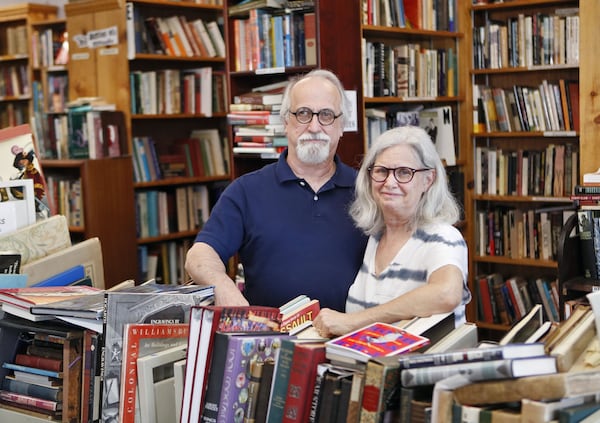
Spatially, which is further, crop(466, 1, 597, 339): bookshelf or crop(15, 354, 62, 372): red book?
crop(466, 1, 597, 339): bookshelf

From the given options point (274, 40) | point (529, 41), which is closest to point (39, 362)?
point (274, 40)

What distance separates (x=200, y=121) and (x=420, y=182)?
4189 mm

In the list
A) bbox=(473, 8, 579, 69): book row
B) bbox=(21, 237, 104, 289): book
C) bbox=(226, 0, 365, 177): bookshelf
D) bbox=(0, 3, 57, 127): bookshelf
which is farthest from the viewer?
bbox=(0, 3, 57, 127): bookshelf

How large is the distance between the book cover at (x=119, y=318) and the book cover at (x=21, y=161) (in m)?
1.10

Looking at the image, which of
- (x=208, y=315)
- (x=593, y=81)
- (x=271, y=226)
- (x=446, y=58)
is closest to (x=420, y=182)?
(x=271, y=226)

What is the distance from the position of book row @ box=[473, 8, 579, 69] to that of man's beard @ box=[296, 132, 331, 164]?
8.01 feet

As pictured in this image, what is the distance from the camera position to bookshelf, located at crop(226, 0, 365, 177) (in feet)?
14.0

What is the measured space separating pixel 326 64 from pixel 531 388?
9.83ft

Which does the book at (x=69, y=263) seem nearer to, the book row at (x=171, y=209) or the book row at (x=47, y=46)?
the book row at (x=171, y=209)

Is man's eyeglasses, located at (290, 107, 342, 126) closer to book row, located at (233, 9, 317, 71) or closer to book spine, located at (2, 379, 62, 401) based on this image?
book row, located at (233, 9, 317, 71)

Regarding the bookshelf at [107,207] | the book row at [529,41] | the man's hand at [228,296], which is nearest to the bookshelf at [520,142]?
the book row at [529,41]

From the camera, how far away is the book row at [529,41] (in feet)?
16.4

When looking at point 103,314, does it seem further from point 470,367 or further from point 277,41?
point 277,41

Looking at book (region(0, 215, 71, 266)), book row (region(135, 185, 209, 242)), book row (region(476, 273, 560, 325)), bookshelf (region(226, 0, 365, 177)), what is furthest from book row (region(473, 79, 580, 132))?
book (region(0, 215, 71, 266))
